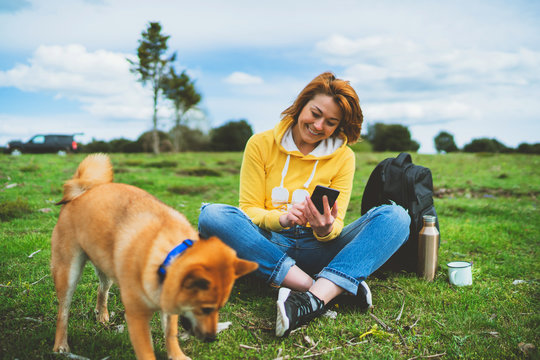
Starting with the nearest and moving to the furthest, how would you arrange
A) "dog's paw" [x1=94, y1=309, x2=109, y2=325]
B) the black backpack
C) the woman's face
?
1. "dog's paw" [x1=94, y1=309, x2=109, y2=325]
2. the woman's face
3. the black backpack

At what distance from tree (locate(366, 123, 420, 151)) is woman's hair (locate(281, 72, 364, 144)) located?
2753 centimetres

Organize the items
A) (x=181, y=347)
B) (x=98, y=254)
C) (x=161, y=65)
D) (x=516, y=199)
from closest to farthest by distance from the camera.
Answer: (x=98, y=254)
(x=181, y=347)
(x=516, y=199)
(x=161, y=65)

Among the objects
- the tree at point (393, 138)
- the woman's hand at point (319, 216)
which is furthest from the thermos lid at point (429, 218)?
the tree at point (393, 138)

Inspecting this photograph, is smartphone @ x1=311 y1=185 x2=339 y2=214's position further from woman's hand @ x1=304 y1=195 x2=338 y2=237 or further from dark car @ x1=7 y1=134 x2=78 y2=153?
dark car @ x1=7 y1=134 x2=78 y2=153

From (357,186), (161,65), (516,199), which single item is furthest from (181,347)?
(161,65)

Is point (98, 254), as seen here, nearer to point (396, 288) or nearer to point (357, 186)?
point (396, 288)

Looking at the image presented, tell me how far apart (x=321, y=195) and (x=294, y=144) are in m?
0.86

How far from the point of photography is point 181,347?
2920mm

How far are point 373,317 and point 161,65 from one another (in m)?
30.3

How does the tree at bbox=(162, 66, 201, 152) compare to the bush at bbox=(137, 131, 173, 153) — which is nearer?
the tree at bbox=(162, 66, 201, 152)

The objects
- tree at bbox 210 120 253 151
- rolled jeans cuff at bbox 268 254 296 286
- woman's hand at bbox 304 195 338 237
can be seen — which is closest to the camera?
woman's hand at bbox 304 195 338 237

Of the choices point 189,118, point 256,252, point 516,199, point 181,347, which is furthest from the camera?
point 189,118

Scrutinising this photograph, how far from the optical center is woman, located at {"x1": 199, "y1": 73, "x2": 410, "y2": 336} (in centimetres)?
337

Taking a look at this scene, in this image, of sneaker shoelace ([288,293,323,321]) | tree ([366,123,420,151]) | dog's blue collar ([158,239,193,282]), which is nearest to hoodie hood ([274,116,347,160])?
sneaker shoelace ([288,293,323,321])
